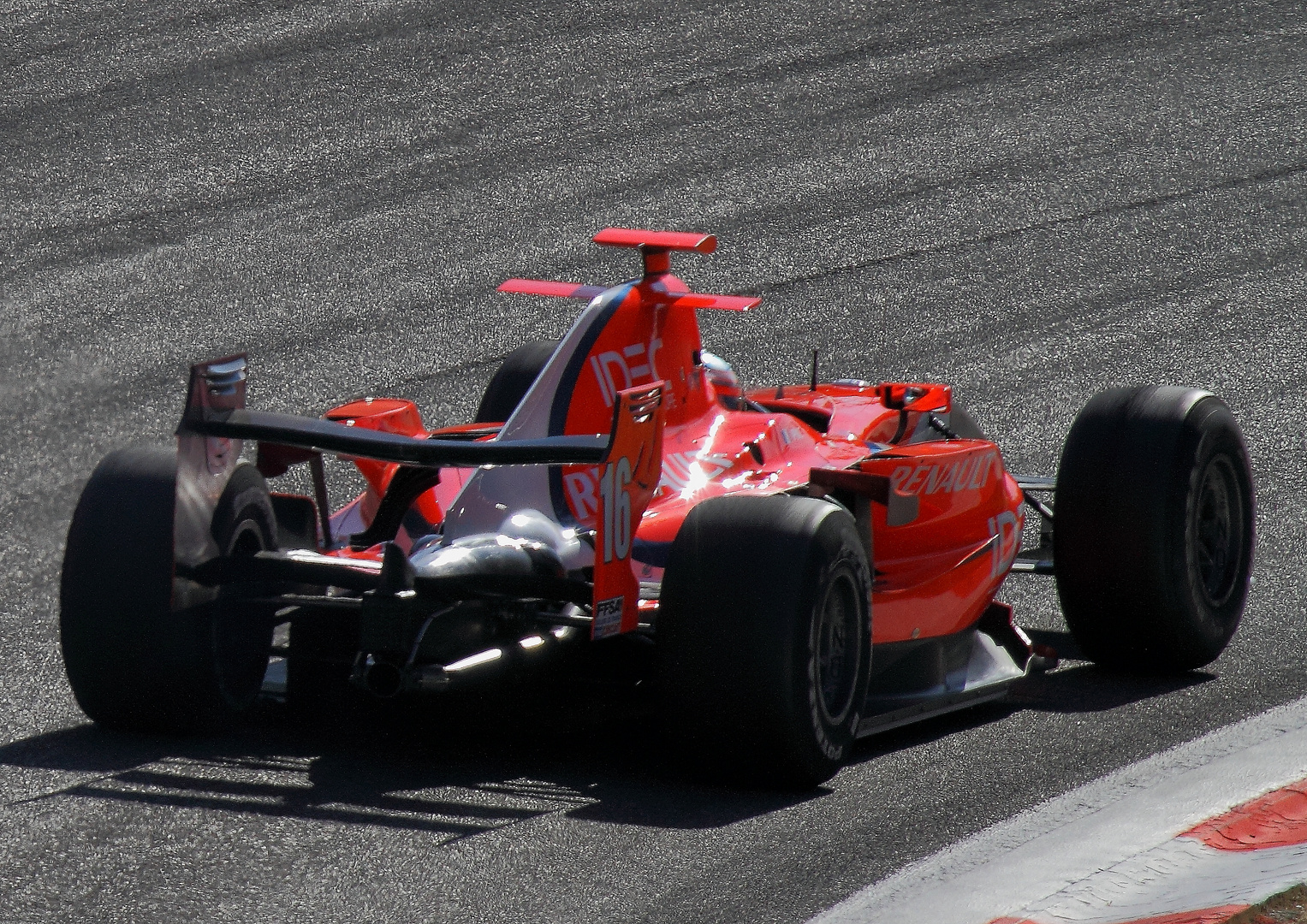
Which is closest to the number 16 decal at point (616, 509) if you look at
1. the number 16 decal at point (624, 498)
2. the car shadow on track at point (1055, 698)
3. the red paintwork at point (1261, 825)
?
the number 16 decal at point (624, 498)

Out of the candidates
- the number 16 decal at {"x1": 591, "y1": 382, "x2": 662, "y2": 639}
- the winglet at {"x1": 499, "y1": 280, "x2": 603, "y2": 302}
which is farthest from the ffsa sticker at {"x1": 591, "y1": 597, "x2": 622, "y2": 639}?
the winglet at {"x1": 499, "y1": 280, "x2": 603, "y2": 302}

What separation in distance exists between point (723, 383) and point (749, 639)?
2.12 metres

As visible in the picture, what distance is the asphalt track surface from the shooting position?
5027 mm

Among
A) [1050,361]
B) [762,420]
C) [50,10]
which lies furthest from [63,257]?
[762,420]

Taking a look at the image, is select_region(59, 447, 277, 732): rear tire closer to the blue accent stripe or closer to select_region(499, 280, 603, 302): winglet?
the blue accent stripe

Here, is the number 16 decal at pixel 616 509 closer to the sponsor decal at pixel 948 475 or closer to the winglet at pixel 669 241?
the sponsor decal at pixel 948 475

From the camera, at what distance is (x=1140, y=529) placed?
22.5 ft

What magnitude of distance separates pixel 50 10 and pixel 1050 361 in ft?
32.4

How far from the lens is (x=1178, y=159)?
15.7 meters

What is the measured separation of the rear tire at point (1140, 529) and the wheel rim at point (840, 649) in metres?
1.52

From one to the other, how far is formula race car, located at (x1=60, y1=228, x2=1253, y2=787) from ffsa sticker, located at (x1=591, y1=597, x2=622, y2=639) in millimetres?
14

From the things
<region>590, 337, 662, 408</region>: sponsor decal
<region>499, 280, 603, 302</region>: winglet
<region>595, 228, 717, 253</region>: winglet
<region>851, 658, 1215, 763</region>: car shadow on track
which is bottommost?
<region>851, 658, 1215, 763</region>: car shadow on track

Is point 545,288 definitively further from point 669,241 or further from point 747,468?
point 747,468

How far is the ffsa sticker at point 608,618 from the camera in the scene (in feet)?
17.9
